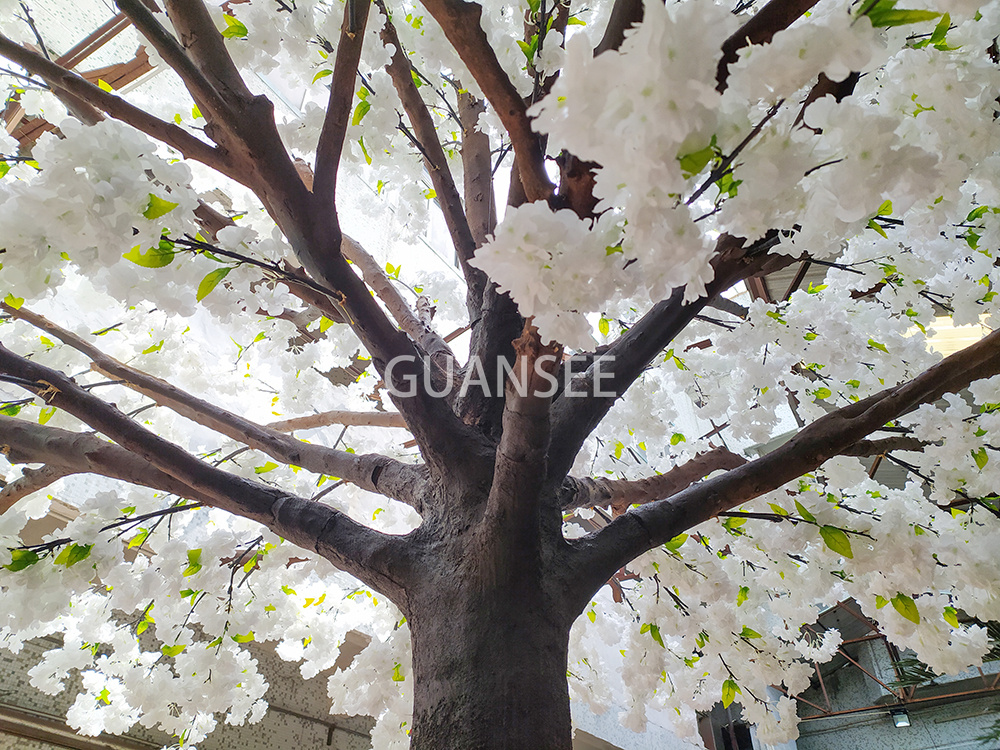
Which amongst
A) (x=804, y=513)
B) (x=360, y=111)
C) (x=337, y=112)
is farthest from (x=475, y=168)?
(x=804, y=513)

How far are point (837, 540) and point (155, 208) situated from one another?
5.40 ft

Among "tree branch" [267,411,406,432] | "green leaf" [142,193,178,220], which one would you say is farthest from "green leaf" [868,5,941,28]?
"tree branch" [267,411,406,432]

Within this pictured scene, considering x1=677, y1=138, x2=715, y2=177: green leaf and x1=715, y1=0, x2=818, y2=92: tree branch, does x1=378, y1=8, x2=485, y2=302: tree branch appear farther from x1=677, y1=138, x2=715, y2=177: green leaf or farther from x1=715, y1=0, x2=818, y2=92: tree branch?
x1=677, y1=138, x2=715, y2=177: green leaf

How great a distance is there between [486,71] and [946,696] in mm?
9707

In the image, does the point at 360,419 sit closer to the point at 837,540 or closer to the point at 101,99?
the point at 101,99

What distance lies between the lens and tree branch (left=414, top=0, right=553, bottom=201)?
80 cm

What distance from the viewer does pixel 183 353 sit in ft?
10.2

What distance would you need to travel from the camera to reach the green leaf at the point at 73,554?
1336 millimetres

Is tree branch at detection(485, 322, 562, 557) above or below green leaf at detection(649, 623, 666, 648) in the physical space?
above

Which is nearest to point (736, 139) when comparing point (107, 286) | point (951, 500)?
point (107, 286)

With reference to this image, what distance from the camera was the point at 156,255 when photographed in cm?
95

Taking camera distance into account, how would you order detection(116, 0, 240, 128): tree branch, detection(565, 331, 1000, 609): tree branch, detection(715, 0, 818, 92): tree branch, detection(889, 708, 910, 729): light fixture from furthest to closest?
1. detection(889, 708, 910, 729): light fixture
2. detection(565, 331, 1000, 609): tree branch
3. detection(116, 0, 240, 128): tree branch
4. detection(715, 0, 818, 92): tree branch

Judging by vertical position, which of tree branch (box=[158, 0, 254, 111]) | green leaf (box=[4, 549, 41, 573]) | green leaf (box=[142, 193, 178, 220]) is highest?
tree branch (box=[158, 0, 254, 111])

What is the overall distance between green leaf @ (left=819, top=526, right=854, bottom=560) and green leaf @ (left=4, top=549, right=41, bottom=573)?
1940mm
